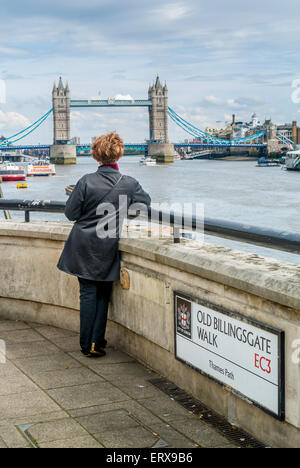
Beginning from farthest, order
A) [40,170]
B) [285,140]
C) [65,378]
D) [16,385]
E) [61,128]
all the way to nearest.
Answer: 1. [285,140]
2. [61,128]
3. [40,170]
4. [65,378]
5. [16,385]

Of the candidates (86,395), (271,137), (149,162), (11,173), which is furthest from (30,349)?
(271,137)

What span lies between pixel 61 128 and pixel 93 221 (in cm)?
10327

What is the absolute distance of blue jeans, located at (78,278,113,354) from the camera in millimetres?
3840

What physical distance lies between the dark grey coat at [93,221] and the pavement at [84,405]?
531mm

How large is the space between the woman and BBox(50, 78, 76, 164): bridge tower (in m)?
91.3

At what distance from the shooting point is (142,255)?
11.9ft

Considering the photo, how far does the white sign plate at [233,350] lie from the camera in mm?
2627

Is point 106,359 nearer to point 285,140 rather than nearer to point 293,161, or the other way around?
point 293,161

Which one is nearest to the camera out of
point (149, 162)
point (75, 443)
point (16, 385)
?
point (75, 443)

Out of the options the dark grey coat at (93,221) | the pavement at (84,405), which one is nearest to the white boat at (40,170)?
the pavement at (84,405)

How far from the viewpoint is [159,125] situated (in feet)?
345

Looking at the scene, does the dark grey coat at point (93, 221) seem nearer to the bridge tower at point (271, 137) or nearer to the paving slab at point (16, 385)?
the paving slab at point (16, 385)

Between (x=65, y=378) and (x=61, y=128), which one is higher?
(x=61, y=128)
